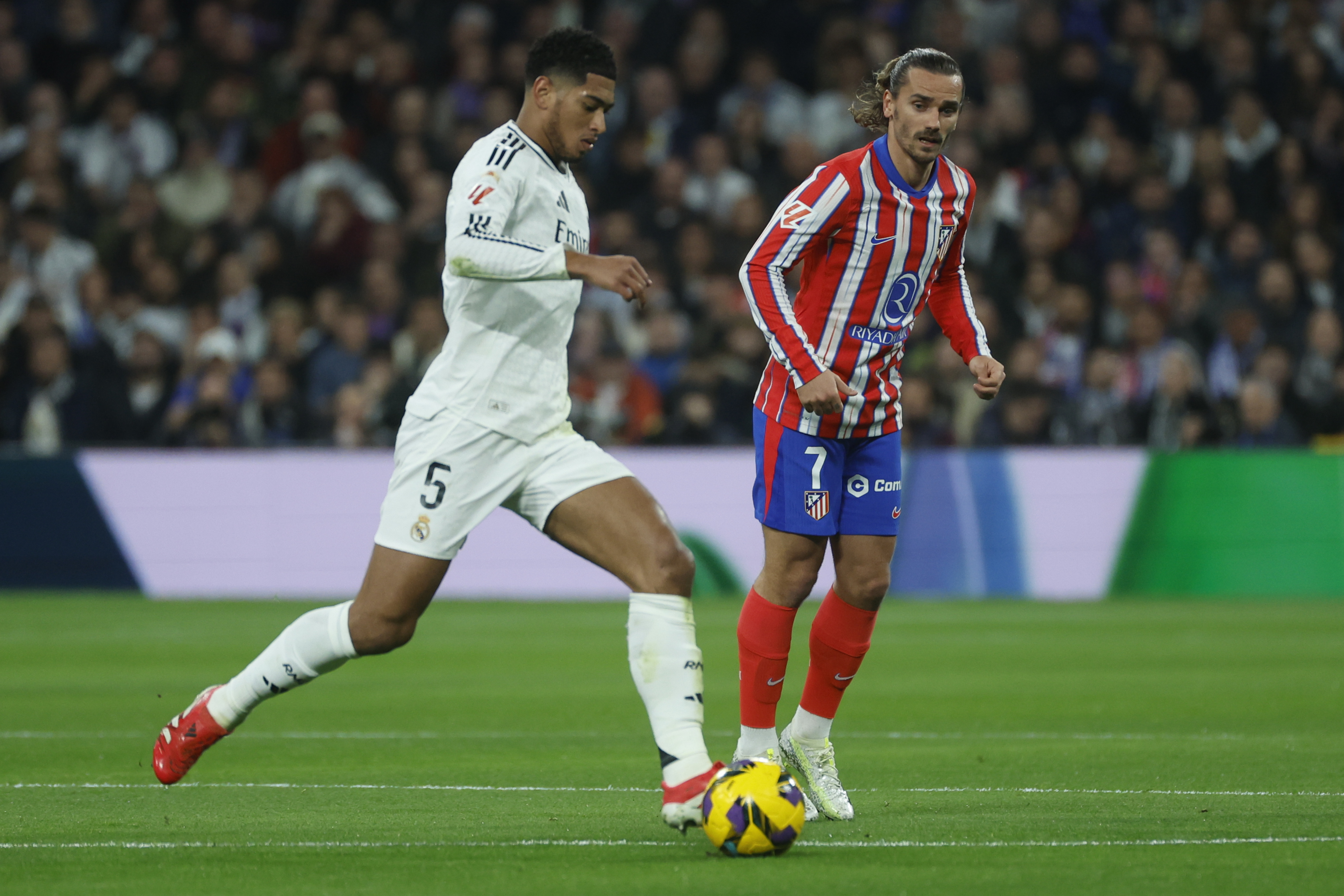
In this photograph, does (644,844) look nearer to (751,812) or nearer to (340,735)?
(751,812)

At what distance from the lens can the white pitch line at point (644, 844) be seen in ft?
17.4

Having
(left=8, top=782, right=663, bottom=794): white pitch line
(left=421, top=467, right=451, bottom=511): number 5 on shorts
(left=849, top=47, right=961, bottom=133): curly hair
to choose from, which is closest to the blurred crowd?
(left=8, top=782, right=663, bottom=794): white pitch line

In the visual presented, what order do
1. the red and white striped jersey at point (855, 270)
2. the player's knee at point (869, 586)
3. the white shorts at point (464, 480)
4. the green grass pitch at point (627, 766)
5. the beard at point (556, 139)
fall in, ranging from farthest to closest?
the player's knee at point (869, 586) < the red and white striped jersey at point (855, 270) < the beard at point (556, 139) < the white shorts at point (464, 480) < the green grass pitch at point (627, 766)

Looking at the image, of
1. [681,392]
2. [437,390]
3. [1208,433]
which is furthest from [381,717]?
[1208,433]

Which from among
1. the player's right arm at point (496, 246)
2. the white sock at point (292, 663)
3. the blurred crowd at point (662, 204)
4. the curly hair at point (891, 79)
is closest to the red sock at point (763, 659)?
the white sock at point (292, 663)

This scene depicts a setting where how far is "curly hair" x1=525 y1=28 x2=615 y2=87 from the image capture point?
5.63 m

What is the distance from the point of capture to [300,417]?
16125 millimetres

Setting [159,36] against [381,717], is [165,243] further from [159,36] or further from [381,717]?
[381,717]

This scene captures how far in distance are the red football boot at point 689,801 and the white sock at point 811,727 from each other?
113 cm

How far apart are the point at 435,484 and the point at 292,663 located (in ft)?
2.36

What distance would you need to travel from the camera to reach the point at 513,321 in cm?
564

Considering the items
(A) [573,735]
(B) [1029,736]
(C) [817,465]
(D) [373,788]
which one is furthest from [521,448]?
(B) [1029,736]

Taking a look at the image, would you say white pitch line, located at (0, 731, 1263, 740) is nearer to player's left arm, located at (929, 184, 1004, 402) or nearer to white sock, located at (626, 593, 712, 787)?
player's left arm, located at (929, 184, 1004, 402)

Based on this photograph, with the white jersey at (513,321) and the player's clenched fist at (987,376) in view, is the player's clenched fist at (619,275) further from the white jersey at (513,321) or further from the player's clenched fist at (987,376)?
the player's clenched fist at (987,376)
